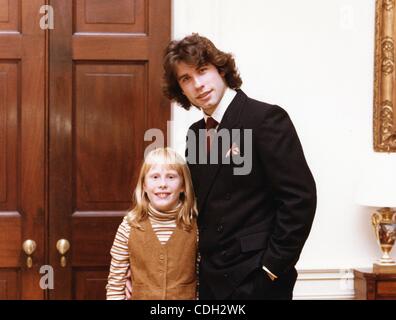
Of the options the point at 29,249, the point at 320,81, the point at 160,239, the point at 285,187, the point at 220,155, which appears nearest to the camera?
the point at 285,187

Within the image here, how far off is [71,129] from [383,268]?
68.1 inches

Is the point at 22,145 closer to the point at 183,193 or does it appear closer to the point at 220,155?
the point at 183,193

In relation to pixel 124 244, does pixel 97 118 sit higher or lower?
higher

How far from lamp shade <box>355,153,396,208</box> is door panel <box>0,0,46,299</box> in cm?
161

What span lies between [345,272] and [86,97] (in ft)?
5.31

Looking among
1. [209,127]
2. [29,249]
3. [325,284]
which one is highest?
[209,127]

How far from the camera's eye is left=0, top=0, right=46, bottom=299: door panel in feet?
11.2

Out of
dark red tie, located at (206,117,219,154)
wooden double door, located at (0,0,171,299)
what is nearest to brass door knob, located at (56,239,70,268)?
wooden double door, located at (0,0,171,299)

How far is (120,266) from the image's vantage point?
2.78 metres

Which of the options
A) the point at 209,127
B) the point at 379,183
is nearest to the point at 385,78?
the point at 379,183

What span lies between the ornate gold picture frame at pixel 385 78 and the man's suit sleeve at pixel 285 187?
49.4 inches

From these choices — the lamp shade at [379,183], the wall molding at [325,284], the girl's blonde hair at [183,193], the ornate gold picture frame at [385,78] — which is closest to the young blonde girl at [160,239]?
the girl's blonde hair at [183,193]

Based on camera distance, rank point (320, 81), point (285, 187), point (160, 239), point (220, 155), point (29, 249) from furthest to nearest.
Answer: point (320, 81) < point (29, 249) < point (160, 239) < point (220, 155) < point (285, 187)
